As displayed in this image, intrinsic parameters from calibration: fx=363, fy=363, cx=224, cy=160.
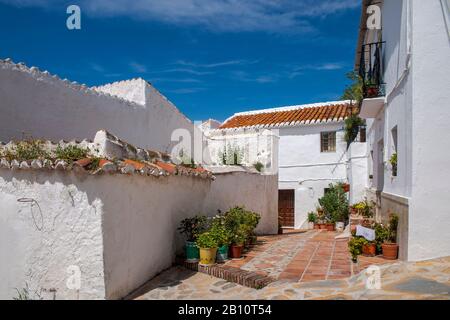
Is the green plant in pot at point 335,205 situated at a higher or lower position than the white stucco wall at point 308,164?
lower

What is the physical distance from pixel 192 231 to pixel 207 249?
642 millimetres

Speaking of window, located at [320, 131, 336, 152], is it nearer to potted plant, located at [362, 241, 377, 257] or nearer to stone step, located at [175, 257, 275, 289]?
potted plant, located at [362, 241, 377, 257]

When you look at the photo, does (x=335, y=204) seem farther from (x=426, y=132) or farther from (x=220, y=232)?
(x=426, y=132)

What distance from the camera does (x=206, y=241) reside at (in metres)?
7.07

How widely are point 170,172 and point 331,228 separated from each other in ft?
35.3

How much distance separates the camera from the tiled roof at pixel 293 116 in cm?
1731

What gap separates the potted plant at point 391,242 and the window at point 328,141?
34.2 feet

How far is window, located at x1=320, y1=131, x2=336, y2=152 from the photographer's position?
17.1 metres

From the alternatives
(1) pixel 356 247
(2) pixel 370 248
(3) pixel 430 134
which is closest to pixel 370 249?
(2) pixel 370 248

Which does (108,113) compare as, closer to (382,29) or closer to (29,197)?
(29,197)

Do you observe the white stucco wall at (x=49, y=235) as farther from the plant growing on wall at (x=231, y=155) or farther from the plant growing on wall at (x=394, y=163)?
the plant growing on wall at (x=231, y=155)

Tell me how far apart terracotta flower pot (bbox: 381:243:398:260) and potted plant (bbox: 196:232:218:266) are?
10.4ft

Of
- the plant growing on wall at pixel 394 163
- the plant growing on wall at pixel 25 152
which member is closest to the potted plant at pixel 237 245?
the plant growing on wall at pixel 394 163
